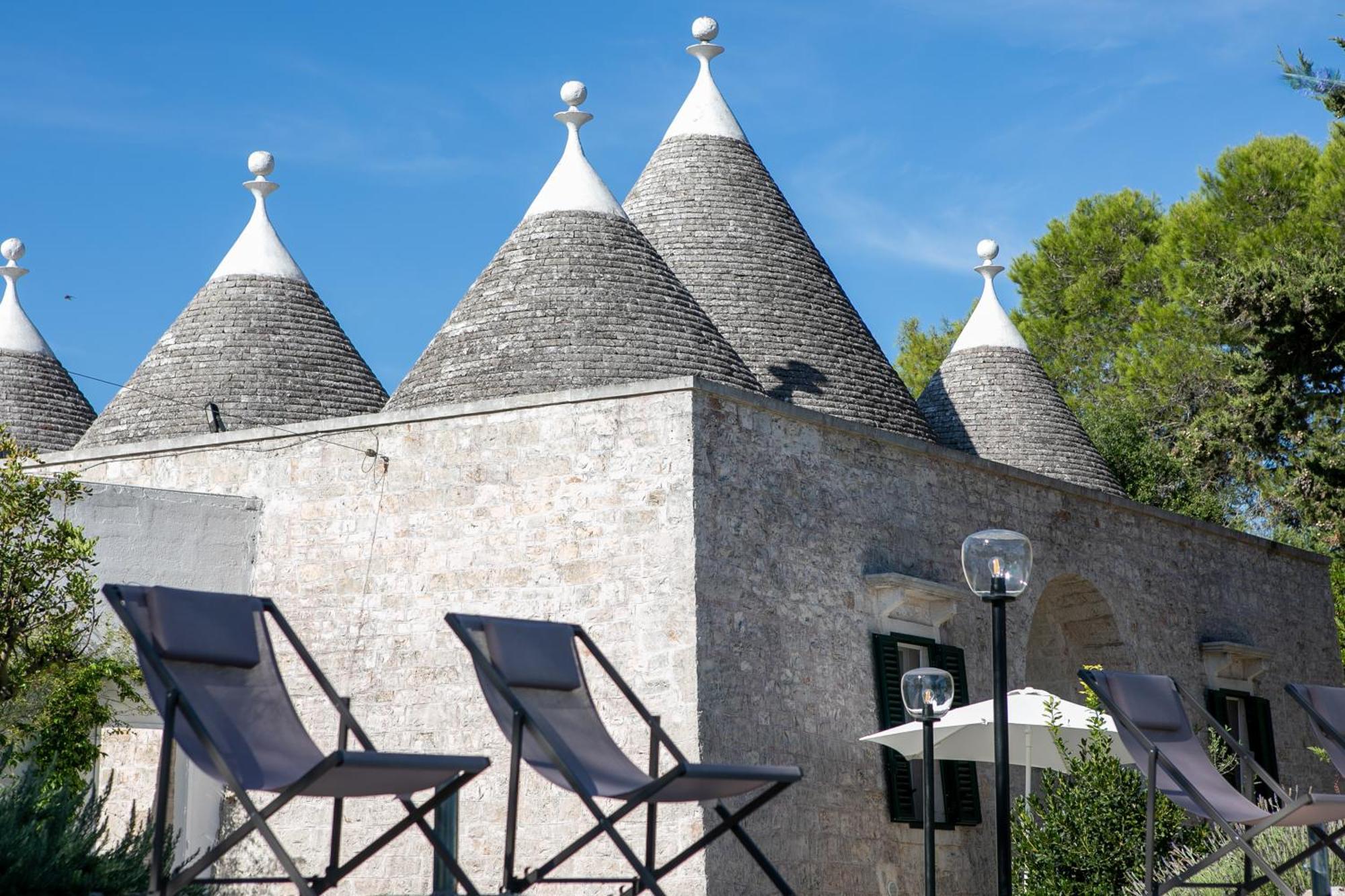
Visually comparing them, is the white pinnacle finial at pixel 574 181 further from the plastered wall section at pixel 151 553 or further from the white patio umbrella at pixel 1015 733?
the white patio umbrella at pixel 1015 733

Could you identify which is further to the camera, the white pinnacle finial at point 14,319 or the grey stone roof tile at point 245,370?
→ the white pinnacle finial at point 14,319

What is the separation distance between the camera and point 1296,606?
703 inches

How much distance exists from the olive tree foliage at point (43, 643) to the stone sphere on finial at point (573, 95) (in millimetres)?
5867

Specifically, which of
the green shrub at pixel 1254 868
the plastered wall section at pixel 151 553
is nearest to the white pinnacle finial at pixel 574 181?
the plastered wall section at pixel 151 553

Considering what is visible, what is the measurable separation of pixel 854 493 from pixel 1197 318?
1786 cm

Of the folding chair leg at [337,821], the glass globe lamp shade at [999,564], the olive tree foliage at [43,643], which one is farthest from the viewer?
the olive tree foliage at [43,643]

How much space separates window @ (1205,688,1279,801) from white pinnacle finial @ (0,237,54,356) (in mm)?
12202

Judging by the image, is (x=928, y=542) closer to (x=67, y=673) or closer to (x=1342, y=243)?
(x=67, y=673)

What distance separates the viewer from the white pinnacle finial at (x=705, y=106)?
54.5 ft

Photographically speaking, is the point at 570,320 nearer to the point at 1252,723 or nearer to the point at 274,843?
the point at 274,843

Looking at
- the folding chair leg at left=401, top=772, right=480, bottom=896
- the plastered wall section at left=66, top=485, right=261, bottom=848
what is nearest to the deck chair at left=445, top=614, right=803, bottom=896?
the folding chair leg at left=401, top=772, right=480, bottom=896

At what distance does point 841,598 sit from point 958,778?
1.85 m

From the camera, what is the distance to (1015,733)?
37.9ft

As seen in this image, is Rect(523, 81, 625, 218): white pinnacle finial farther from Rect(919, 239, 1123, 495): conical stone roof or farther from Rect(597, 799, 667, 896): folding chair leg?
Rect(597, 799, 667, 896): folding chair leg
